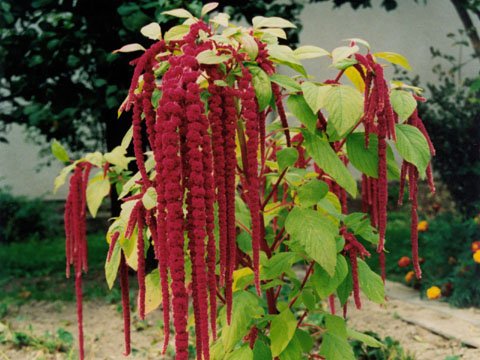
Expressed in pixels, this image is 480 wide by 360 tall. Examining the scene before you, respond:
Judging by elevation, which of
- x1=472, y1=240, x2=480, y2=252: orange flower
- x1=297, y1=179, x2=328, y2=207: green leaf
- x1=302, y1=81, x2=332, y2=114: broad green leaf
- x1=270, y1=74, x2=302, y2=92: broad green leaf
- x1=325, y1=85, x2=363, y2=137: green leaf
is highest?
x1=270, y1=74, x2=302, y2=92: broad green leaf

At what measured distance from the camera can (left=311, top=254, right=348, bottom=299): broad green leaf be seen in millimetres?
1695

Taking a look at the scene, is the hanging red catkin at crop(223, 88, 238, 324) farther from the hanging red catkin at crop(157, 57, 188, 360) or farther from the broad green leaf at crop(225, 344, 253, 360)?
the broad green leaf at crop(225, 344, 253, 360)

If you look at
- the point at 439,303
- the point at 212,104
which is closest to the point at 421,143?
the point at 212,104

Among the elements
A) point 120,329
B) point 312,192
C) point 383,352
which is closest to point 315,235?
point 312,192

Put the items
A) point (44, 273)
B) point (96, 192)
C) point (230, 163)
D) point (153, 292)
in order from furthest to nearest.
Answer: point (44, 273) → point (96, 192) → point (153, 292) → point (230, 163)

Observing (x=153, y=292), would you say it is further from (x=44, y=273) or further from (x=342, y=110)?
(x=44, y=273)

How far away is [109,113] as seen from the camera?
4.97 m

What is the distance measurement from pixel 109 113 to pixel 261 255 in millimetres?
3357

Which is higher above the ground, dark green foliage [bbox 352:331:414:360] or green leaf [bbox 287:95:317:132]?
green leaf [bbox 287:95:317:132]

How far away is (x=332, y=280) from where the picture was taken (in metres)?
1.71

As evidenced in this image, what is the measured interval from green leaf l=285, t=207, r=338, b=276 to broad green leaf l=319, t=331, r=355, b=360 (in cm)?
39

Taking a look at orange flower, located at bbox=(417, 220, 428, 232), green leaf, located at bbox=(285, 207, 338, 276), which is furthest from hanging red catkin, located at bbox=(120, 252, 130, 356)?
orange flower, located at bbox=(417, 220, 428, 232)

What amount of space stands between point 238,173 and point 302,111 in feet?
1.04

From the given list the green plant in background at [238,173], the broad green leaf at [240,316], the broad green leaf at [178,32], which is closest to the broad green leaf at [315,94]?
the green plant in background at [238,173]
